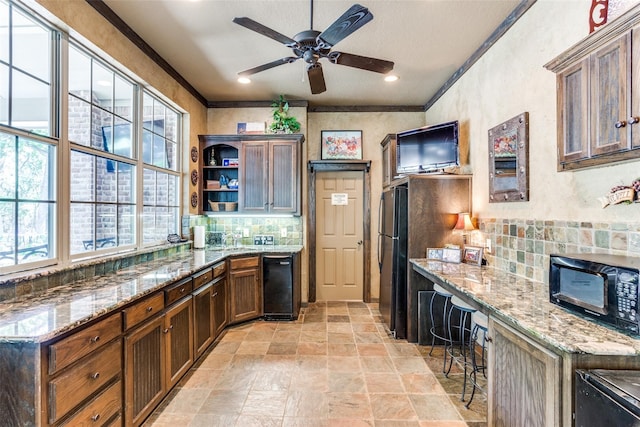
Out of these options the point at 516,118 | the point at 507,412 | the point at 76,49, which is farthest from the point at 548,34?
the point at 76,49

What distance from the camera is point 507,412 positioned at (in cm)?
168

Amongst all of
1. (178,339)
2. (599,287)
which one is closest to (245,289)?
(178,339)

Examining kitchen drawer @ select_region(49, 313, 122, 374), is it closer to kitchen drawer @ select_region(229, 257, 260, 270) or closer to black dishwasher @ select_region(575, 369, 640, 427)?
kitchen drawer @ select_region(229, 257, 260, 270)

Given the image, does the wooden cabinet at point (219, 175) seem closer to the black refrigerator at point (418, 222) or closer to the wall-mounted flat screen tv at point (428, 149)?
the wall-mounted flat screen tv at point (428, 149)

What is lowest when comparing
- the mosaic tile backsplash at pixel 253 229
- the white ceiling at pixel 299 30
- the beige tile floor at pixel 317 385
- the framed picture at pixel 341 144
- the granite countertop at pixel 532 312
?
the beige tile floor at pixel 317 385

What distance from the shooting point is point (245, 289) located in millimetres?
3895

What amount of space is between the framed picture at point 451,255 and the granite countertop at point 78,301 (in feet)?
7.66

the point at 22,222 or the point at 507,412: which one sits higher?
the point at 22,222

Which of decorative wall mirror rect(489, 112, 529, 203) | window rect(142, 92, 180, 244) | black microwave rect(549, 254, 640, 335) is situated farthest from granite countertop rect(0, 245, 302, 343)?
decorative wall mirror rect(489, 112, 529, 203)

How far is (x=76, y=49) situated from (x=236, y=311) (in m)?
2.90

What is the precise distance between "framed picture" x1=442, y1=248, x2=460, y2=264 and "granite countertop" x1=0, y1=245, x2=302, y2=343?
2.33m

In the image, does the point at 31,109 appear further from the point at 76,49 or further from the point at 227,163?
the point at 227,163

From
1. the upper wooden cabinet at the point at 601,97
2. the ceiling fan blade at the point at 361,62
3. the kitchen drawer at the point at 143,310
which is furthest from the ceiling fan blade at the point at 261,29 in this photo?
the kitchen drawer at the point at 143,310

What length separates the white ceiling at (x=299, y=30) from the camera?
2518 mm
